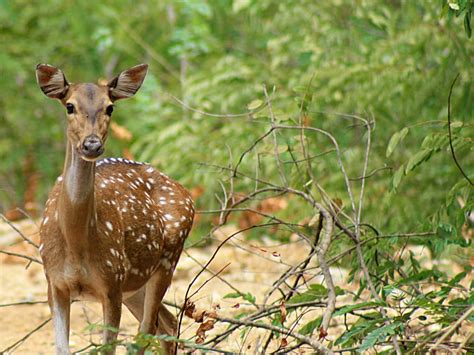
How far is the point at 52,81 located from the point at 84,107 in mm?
283

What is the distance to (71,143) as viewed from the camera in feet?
17.0

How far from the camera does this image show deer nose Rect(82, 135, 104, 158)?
16.3 ft

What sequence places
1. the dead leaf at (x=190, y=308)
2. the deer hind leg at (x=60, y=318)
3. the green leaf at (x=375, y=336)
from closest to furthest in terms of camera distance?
the green leaf at (x=375, y=336) < the dead leaf at (x=190, y=308) < the deer hind leg at (x=60, y=318)

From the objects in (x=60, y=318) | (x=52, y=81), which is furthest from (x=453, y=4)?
(x=60, y=318)

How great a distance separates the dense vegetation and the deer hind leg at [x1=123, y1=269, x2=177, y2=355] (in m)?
0.71

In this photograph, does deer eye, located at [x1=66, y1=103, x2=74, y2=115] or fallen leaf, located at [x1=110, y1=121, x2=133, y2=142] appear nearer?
deer eye, located at [x1=66, y1=103, x2=74, y2=115]

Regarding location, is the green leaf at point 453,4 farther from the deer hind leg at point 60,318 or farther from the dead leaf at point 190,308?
the deer hind leg at point 60,318

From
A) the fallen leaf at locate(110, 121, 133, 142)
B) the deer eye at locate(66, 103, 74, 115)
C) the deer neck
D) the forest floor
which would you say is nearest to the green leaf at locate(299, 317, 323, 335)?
the forest floor

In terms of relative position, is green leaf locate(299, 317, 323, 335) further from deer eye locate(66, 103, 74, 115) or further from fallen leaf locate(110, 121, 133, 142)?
fallen leaf locate(110, 121, 133, 142)

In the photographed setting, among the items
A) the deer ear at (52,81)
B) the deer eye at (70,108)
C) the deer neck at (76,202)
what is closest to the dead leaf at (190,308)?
the deer neck at (76,202)

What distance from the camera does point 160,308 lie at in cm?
645

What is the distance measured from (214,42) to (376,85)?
4.14m

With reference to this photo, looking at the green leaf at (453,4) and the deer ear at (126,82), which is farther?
the deer ear at (126,82)

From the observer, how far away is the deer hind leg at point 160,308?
6.22 m
